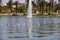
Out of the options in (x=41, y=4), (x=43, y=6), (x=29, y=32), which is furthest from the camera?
(x=43, y=6)

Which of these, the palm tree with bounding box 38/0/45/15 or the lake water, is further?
the palm tree with bounding box 38/0/45/15

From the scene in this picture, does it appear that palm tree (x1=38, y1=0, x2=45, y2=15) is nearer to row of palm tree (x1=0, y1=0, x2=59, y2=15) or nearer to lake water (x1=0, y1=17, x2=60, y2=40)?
row of palm tree (x1=0, y1=0, x2=59, y2=15)

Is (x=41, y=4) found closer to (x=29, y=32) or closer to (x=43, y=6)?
(x=43, y=6)

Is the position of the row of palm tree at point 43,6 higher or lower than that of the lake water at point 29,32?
lower

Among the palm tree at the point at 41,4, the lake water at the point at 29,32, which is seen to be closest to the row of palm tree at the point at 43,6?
the palm tree at the point at 41,4

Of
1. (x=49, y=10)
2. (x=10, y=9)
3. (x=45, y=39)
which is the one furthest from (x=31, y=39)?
(x=10, y=9)

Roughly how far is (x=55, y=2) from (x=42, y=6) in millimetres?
5052

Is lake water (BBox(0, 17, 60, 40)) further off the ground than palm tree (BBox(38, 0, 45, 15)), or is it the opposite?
lake water (BBox(0, 17, 60, 40))

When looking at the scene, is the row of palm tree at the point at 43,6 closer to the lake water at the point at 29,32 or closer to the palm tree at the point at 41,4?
the palm tree at the point at 41,4

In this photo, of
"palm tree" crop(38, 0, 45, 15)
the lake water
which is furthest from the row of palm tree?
the lake water

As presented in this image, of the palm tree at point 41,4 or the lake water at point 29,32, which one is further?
the palm tree at point 41,4

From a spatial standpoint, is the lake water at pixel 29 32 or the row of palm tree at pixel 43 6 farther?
the row of palm tree at pixel 43 6

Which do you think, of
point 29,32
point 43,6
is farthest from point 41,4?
point 29,32

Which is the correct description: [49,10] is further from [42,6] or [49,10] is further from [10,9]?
[10,9]
